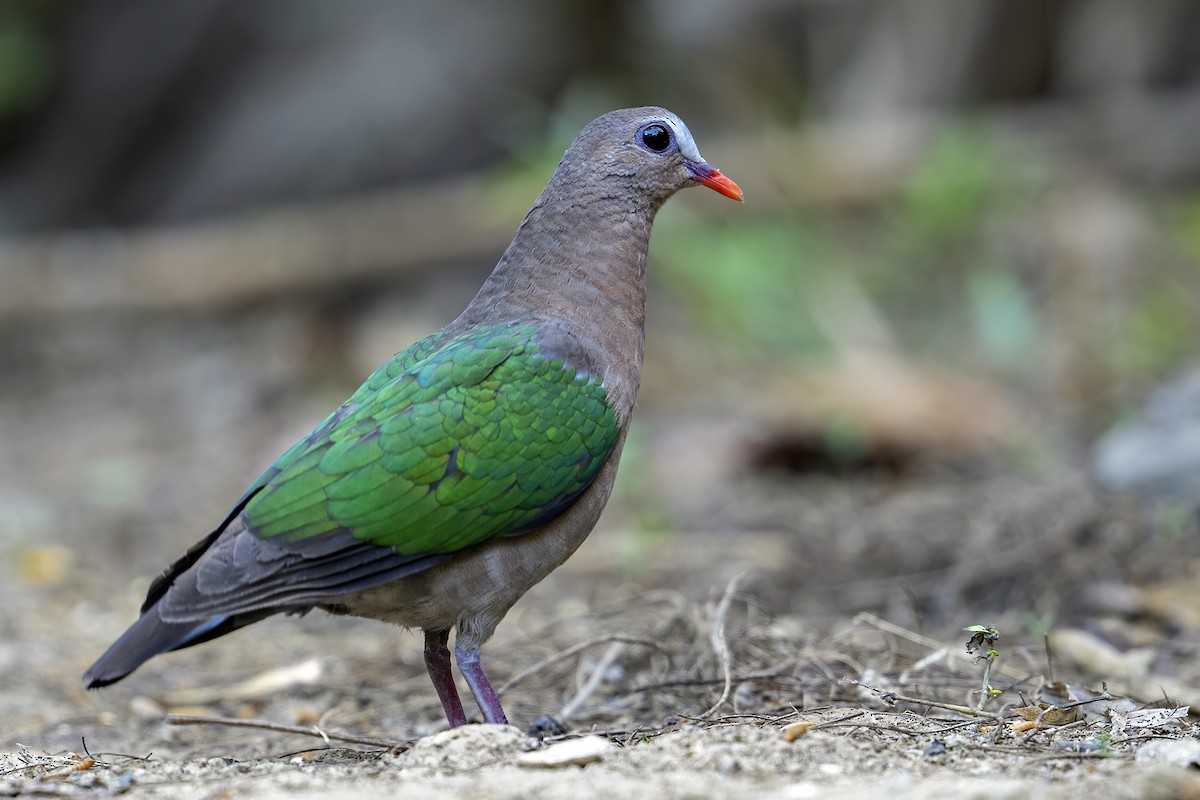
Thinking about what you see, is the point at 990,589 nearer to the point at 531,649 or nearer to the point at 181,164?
the point at 531,649

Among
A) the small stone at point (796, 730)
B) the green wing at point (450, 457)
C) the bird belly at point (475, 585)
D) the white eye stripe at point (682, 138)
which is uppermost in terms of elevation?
the white eye stripe at point (682, 138)

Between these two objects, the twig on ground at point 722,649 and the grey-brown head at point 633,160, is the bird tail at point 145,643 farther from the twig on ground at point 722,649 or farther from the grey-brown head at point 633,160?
the grey-brown head at point 633,160

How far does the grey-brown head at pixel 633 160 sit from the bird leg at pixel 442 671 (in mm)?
1504

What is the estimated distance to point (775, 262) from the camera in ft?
29.3

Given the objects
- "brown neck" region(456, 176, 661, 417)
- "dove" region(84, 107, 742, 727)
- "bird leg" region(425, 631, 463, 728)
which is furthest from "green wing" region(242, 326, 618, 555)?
"bird leg" region(425, 631, 463, 728)

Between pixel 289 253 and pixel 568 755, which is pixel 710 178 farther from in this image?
pixel 289 253

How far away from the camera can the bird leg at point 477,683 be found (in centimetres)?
399

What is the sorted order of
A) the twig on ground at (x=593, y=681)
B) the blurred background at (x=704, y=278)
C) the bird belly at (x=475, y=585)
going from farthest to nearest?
the blurred background at (x=704, y=278) → the twig on ground at (x=593, y=681) → the bird belly at (x=475, y=585)

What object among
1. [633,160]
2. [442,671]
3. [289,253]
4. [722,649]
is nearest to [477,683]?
[442,671]

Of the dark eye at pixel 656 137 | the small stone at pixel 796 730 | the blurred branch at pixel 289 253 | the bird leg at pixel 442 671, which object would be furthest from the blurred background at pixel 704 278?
the dark eye at pixel 656 137

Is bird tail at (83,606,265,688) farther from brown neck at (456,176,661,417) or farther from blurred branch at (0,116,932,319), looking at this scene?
blurred branch at (0,116,932,319)

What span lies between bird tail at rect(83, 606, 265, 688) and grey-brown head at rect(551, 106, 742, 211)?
1.78 meters

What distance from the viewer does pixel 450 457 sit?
155 inches

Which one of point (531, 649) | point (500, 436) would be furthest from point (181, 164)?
point (500, 436)
